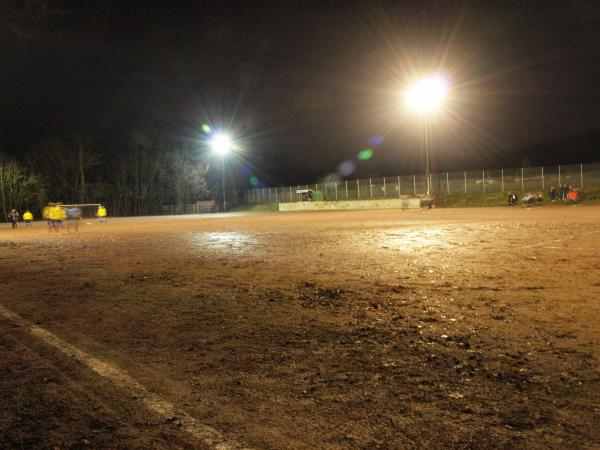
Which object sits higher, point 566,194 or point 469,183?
point 469,183

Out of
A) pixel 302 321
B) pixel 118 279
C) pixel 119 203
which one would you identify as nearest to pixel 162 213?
pixel 119 203

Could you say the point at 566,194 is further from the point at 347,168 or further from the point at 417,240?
the point at 347,168

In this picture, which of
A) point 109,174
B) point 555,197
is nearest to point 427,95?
point 555,197

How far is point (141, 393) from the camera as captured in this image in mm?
3689

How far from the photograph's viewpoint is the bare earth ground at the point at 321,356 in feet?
10.1

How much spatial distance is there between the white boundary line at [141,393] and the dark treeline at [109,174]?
59.8 meters

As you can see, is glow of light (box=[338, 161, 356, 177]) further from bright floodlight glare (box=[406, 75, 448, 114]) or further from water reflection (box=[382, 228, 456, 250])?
water reflection (box=[382, 228, 456, 250])

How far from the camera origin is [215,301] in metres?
6.99

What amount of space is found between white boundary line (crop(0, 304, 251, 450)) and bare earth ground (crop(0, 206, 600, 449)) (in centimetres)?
6

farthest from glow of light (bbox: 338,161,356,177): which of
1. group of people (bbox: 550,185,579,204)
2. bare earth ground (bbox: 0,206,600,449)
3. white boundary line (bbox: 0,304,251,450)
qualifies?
white boundary line (bbox: 0,304,251,450)

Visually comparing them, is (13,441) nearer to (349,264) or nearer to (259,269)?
(259,269)

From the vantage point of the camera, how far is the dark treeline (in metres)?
57.3

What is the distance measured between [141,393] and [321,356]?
5.48 ft

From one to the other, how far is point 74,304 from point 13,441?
4361 millimetres
